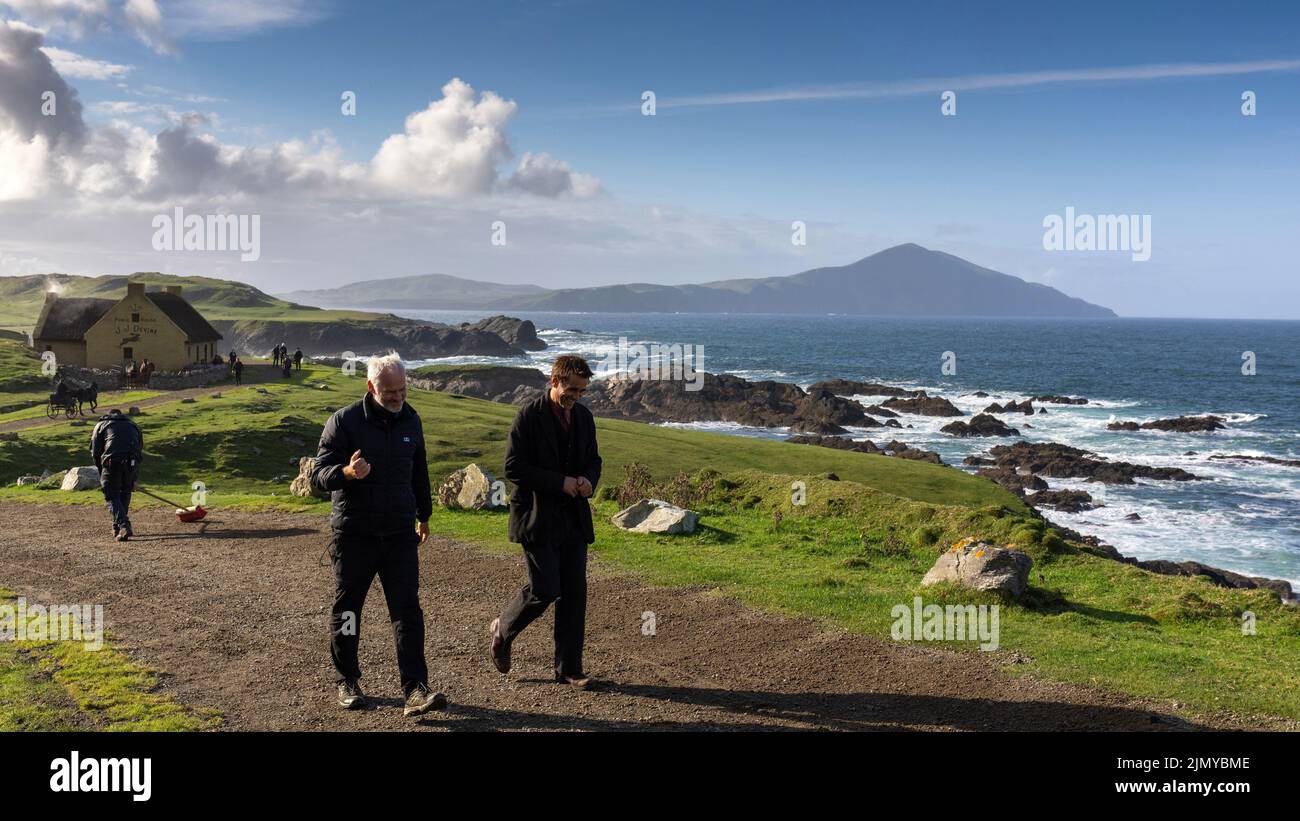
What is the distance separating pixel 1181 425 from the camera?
75.8 metres

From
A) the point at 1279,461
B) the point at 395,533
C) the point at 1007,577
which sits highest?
the point at 395,533

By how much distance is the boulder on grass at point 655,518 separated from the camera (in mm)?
16703

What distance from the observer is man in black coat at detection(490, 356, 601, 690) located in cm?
838

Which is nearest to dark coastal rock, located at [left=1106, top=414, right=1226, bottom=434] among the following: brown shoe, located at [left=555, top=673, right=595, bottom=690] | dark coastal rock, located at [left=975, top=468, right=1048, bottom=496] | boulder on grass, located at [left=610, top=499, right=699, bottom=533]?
dark coastal rock, located at [left=975, top=468, right=1048, bottom=496]

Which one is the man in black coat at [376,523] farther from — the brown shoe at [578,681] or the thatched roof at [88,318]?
the thatched roof at [88,318]

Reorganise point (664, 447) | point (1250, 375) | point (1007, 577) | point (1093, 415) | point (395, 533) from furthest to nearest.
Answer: point (1250, 375) → point (1093, 415) → point (664, 447) → point (1007, 577) → point (395, 533)

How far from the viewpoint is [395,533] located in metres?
8.04

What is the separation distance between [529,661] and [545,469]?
253 cm

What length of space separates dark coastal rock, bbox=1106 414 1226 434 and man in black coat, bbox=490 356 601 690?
78278mm

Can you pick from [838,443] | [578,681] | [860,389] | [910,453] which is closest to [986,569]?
[578,681]

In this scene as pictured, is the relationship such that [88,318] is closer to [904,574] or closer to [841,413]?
[841,413]
